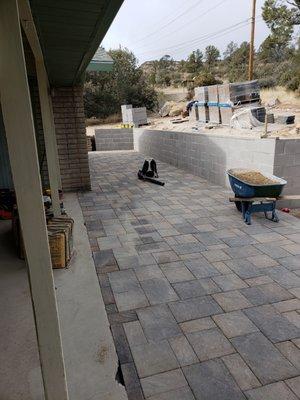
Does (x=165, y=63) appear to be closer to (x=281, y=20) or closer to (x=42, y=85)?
(x=281, y=20)

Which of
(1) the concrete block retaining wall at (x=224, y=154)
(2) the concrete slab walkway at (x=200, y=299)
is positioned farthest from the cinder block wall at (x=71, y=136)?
(1) the concrete block retaining wall at (x=224, y=154)

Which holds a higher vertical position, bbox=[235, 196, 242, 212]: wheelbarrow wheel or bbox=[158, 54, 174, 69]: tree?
bbox=[158, 54, 174, 69]: tree

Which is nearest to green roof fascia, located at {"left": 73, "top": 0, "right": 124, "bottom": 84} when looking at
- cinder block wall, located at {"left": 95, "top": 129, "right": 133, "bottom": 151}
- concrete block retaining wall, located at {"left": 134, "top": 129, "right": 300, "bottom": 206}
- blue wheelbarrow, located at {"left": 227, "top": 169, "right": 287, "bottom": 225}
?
blue wheelbarrow, located at {"left": 227, "top": 169, "right": 287, "bottom": 225}

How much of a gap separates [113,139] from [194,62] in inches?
1555

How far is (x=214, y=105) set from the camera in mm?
17812

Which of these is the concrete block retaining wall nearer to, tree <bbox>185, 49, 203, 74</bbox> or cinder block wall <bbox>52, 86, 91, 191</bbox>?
cinder block wall <bbox>52, 86, 91, 191</bbox>

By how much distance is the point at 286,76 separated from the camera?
86.9 feet

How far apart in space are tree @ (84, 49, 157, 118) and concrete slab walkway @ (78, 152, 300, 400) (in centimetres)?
2617

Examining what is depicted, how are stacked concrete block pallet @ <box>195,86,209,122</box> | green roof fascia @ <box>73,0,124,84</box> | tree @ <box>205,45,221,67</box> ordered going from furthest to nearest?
tree @ <box>205,45,221,67</box> < stacked concrete block pallet @ <box>195,86,209,122</box> < green roof fascia @ <box>73,0,124,84</box>

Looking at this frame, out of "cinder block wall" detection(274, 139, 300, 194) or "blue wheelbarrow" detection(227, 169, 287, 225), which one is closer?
"blue wheelbarrow" detection(227, 169, 287, 225)

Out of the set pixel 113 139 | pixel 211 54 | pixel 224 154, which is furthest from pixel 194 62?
pixel 224 154

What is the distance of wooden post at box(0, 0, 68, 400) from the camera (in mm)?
1470

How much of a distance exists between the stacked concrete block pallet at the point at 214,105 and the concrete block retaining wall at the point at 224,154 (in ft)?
19.6

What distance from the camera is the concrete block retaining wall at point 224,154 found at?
6.25 meters
